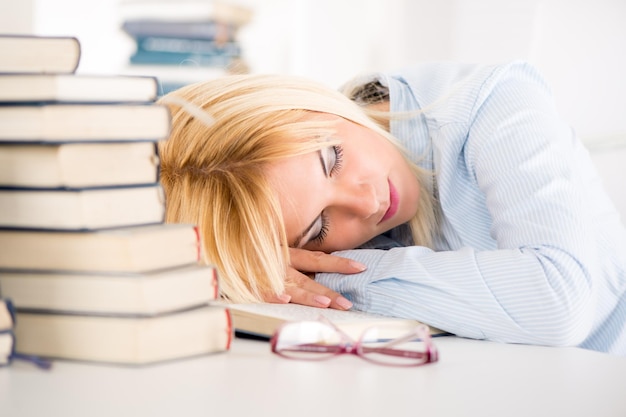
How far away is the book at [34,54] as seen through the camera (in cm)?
74

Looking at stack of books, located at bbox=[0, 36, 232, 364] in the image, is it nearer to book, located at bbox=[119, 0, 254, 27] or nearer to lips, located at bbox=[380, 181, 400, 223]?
lips, located at bbox=[380, 181, 400, 223]

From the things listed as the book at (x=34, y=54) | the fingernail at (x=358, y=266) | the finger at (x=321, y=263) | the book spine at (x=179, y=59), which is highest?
the book at (x=34, y=54)

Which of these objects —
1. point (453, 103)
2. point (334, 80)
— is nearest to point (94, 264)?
point (453, 103)

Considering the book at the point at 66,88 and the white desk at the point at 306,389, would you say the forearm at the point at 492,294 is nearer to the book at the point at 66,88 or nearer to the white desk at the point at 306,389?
the white desk at the point at 306,389

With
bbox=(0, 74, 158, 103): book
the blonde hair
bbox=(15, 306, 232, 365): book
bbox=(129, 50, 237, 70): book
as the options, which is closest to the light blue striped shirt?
the blonde hair

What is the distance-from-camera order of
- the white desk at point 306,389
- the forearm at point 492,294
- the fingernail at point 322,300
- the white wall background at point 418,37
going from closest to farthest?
the white desk at point 306,389 < the forearm at point 492,294 < the fingernail at point 322,300 < the white wall background at point 418,37

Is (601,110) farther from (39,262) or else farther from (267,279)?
(39,262)

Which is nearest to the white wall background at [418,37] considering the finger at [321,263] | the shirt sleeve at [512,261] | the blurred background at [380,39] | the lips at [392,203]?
the blurred background at [380,39]

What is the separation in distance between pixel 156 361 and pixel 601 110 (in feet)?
5.16

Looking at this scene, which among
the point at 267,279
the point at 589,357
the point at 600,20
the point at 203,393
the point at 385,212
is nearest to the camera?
the point at 203,393

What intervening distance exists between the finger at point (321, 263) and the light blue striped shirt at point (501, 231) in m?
0.01

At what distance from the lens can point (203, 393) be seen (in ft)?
2.18

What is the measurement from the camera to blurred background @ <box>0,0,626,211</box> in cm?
197

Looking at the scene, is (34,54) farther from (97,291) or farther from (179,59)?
(179,59)
